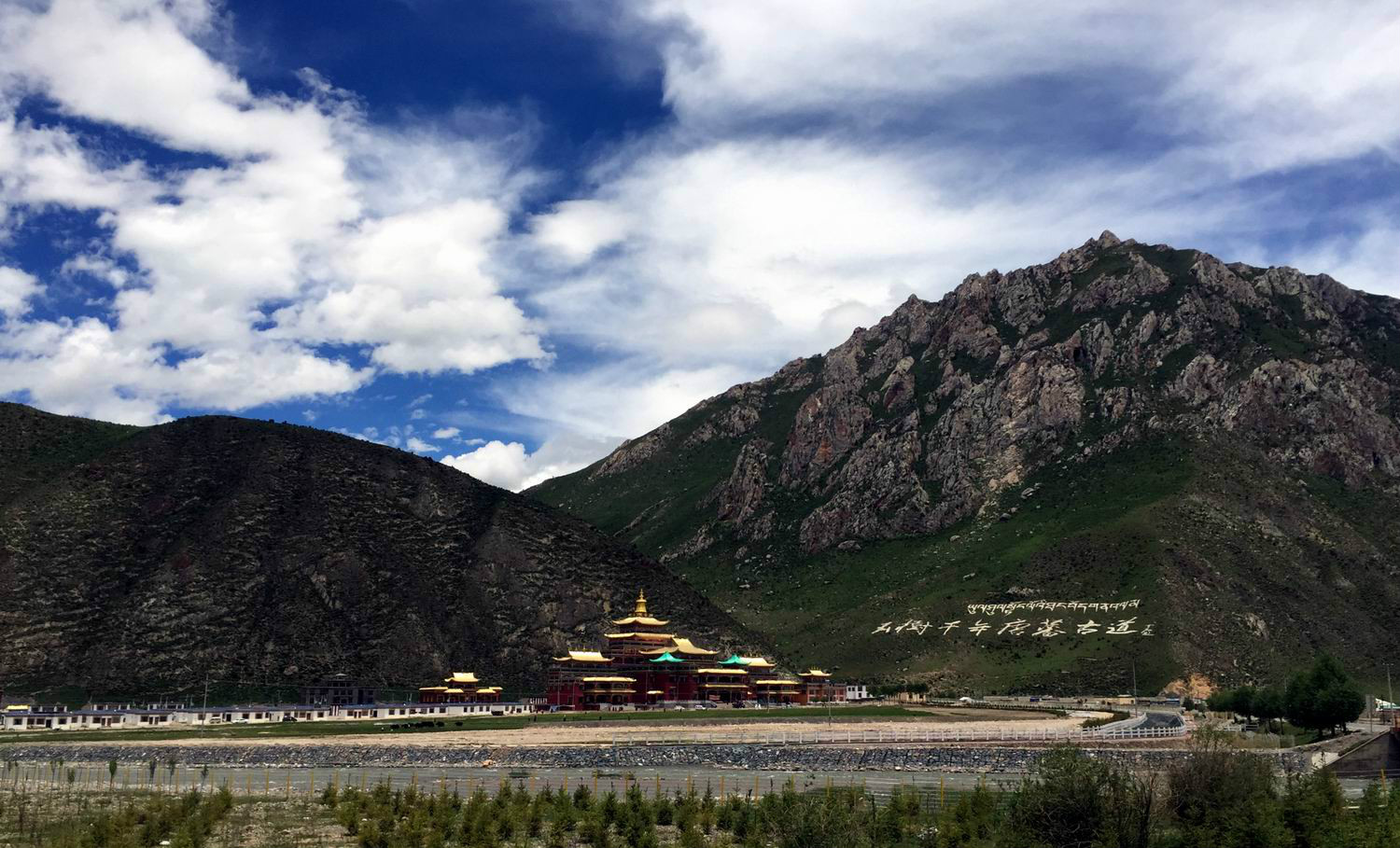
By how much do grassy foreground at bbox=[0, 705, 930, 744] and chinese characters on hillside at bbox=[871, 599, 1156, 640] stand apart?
145 ft

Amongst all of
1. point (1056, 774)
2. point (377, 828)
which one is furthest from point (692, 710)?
point (1056, 774)

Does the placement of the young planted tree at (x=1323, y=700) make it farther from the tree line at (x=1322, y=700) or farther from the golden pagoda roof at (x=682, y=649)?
the golden pagoda roof at (x=682, y=649)

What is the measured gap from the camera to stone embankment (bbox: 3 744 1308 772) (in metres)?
67.2

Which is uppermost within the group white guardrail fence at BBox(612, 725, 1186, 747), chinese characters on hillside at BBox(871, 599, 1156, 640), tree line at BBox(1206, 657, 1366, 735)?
chinese characters on hillside at BBox(871, 599, 1156, 640)

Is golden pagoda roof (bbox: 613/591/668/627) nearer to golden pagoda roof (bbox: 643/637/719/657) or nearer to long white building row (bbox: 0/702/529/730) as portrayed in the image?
golden pagoda roof (bbox: 643/637/719/657)

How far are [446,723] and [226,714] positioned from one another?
23934mm

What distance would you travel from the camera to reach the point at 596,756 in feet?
245

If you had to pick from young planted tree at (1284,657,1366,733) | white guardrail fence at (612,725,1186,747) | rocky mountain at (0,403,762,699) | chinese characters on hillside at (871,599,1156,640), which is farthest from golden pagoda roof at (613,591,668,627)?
young planted tree at (1284,657,1366,733)

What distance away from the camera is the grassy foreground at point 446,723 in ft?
300

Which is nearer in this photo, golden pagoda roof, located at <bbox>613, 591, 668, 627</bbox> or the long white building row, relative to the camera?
the long white building row

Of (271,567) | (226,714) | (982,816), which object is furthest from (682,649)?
(982,816)

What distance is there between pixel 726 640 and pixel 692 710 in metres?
39.8

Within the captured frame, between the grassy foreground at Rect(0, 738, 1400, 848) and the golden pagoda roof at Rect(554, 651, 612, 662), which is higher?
the golden pagoda roof at Rect(554, 651, 612, 662)

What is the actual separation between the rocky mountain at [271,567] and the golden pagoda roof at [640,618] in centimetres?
627
